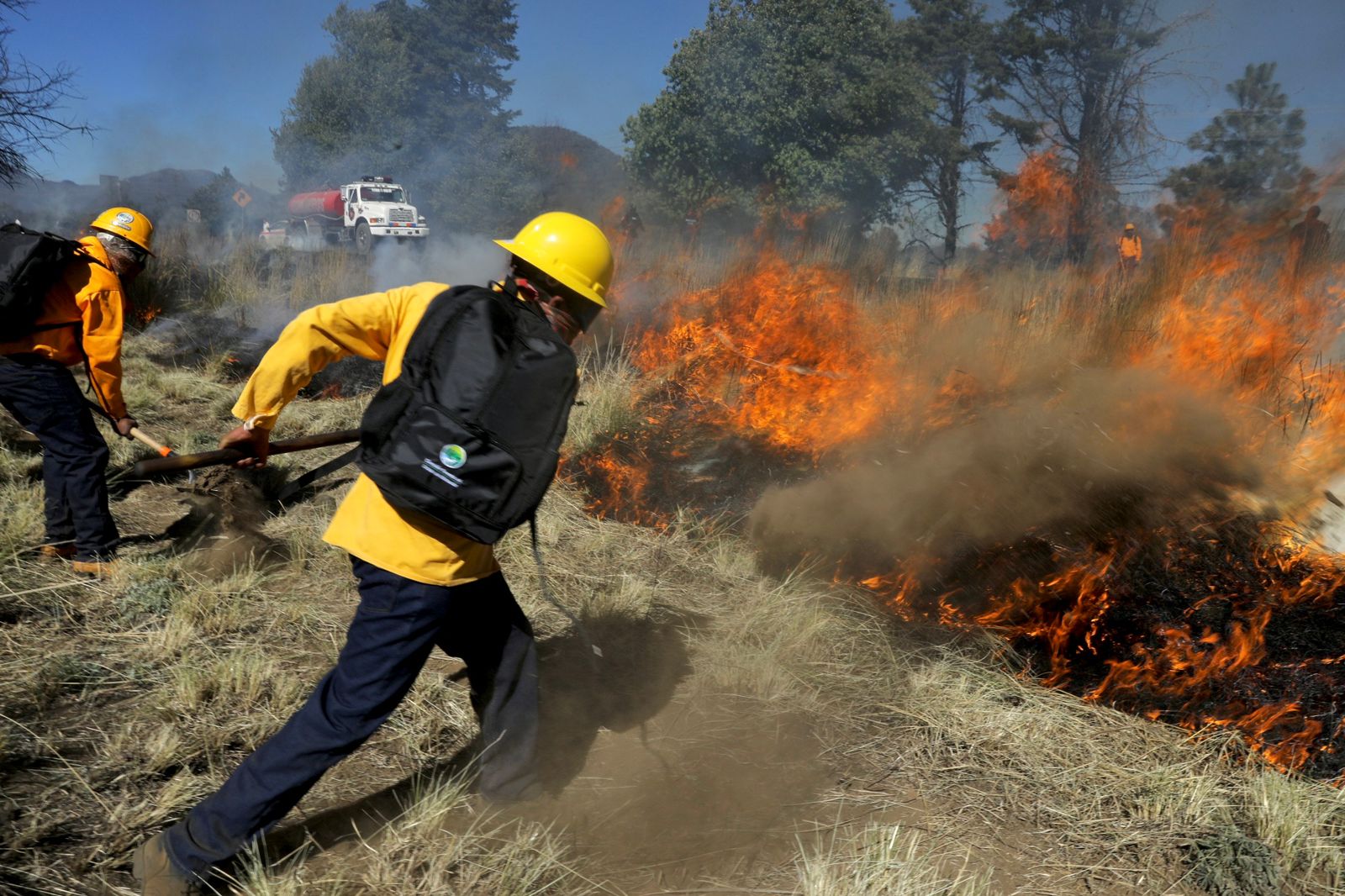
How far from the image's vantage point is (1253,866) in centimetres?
244

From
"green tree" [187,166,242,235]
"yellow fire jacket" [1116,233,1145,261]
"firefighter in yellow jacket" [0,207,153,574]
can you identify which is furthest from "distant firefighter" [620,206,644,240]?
"green tree" [187,166,242,235]

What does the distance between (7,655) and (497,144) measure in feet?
74.3

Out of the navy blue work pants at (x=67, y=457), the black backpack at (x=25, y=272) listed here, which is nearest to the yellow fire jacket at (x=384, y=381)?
the black backpack at (x=25, y=272)

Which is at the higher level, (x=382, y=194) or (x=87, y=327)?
(x=382, y=194)

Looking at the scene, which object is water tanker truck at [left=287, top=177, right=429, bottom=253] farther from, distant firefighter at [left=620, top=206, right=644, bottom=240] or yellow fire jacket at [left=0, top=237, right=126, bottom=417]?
yellow fire jacket at [left=0, top=237, right=126, bottom=417]

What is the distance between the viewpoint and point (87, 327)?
393 centimetres

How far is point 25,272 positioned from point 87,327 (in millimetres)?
335

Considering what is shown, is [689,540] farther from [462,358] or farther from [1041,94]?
[1041,94]

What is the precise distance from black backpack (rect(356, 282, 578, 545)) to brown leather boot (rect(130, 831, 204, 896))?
1.13m

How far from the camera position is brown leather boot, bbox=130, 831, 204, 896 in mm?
2057

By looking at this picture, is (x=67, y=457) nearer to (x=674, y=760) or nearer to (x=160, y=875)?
(x=160, y=875)

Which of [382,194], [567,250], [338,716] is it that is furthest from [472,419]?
[382,194]

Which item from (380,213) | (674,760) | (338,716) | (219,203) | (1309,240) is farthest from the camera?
(219,203)

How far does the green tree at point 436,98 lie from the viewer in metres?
23.6
